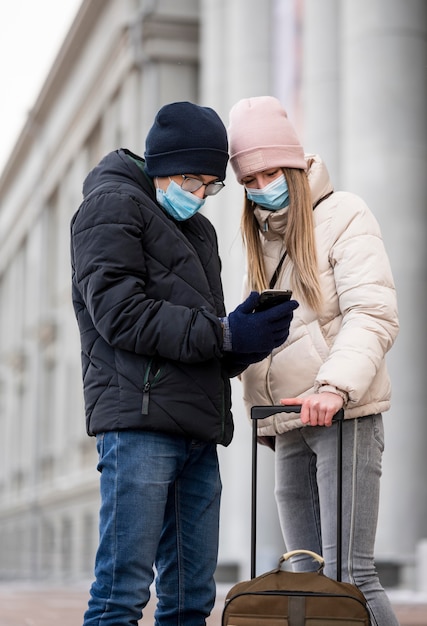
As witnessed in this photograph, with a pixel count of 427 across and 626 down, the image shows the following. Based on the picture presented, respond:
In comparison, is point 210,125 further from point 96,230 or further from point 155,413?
point 155,413

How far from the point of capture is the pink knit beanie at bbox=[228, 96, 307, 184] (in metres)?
3.43

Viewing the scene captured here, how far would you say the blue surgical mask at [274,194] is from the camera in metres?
3.41

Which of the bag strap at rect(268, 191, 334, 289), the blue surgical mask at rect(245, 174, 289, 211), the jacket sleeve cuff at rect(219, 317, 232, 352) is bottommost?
the jacket sleeve cuff at rect(219, 317, 232, 352)

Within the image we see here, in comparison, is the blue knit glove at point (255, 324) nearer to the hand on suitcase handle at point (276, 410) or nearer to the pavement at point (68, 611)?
the hand on suitcase handle at point (276, 410)

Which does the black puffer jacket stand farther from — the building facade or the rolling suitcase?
the building facade

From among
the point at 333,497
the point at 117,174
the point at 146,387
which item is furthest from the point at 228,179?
the point at 146,387

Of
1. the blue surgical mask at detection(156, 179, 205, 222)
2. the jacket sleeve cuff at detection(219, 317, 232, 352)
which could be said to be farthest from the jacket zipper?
the blue surgical mask at detection(156, 179, 205, 222)

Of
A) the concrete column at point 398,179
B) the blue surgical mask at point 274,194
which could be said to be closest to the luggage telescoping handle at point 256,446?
the blue surgical mask at point 274,194

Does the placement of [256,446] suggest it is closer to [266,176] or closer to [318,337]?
[318,337]

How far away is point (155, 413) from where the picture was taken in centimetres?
303

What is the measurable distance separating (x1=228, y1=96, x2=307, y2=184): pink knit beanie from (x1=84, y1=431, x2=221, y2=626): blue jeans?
803 millimetres

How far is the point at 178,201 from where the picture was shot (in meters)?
3.20

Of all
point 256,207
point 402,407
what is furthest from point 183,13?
point 256,207

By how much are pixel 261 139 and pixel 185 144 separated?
335 millimetres
